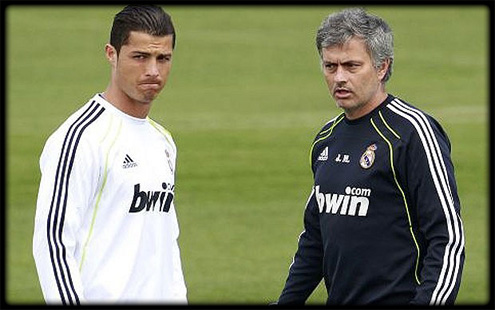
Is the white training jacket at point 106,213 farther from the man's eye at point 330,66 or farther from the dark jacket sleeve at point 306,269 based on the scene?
the man's eye at point 330,66

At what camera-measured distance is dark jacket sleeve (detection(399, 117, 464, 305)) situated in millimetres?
6520

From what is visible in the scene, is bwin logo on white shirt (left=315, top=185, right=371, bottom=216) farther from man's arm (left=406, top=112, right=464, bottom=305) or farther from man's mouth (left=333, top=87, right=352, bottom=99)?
man's mouth (left=333, top=87, right=352, bottom=99)

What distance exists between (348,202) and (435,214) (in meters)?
0.47

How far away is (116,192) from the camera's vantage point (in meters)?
6.80

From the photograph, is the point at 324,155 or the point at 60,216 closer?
the point at 60,216

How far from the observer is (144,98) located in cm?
694

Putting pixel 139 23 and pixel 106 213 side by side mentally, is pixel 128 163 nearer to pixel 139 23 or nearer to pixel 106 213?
pixel 106 213

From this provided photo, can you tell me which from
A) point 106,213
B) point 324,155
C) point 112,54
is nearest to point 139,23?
point 112,54

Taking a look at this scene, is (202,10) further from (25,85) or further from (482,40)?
(25,85)

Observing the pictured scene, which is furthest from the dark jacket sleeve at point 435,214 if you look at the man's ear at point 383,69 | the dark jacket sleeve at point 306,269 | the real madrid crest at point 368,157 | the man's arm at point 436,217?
the dark jacket sleeve at point 306,269

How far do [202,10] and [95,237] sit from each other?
199 feet

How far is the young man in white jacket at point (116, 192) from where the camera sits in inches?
257

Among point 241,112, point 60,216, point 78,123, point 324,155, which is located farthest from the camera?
point 241,112

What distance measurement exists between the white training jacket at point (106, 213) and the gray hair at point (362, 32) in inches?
41.3
